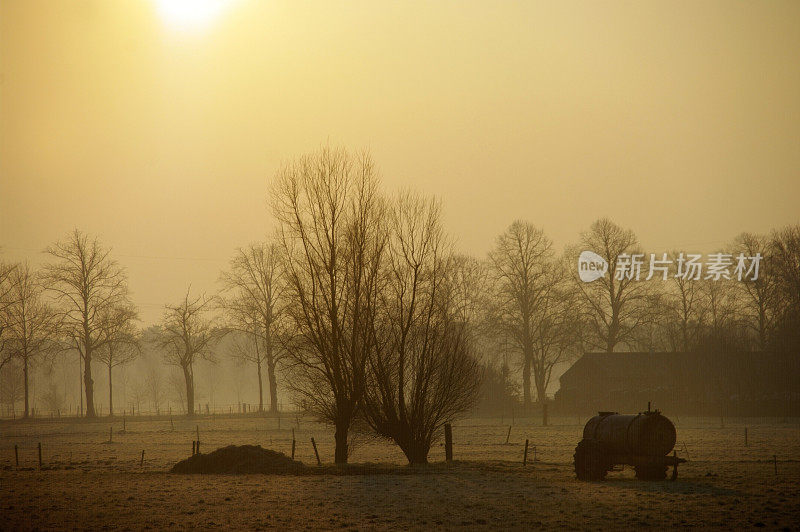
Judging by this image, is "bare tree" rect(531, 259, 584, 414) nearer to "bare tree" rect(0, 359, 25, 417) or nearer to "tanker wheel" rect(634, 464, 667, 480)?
"tanker wheel" rect(634, 464, 667, 480)

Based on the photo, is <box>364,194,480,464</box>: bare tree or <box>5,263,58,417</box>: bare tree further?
<box>5,263,58,417</box>: bare tree

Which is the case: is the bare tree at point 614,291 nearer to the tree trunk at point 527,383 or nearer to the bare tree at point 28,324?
the tree trunk at point 527,383

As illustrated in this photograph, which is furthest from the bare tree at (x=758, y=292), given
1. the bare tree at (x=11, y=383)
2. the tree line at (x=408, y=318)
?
the bare tree at (x=11, y=383)

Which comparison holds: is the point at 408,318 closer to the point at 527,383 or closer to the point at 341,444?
the point at 341,444

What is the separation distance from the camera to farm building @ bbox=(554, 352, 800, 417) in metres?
66.6

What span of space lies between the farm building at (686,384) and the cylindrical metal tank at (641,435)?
4553 cm

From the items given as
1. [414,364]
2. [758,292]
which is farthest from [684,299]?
[414,364]

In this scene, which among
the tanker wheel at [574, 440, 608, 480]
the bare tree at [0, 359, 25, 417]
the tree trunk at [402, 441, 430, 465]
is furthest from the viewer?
the bare tree at [0, 359, 25, 417]

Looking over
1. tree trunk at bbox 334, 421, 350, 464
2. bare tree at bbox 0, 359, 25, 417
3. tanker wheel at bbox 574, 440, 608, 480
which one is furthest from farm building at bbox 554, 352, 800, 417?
bare tree at bbox 0, 359, 25, 417

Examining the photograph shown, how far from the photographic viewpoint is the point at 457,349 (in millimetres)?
32594

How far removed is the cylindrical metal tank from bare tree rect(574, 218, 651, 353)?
4944 centimetres

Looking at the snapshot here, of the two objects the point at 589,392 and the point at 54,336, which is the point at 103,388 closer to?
the point at 54,336

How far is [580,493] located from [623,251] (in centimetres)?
5532

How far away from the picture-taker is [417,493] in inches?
940
